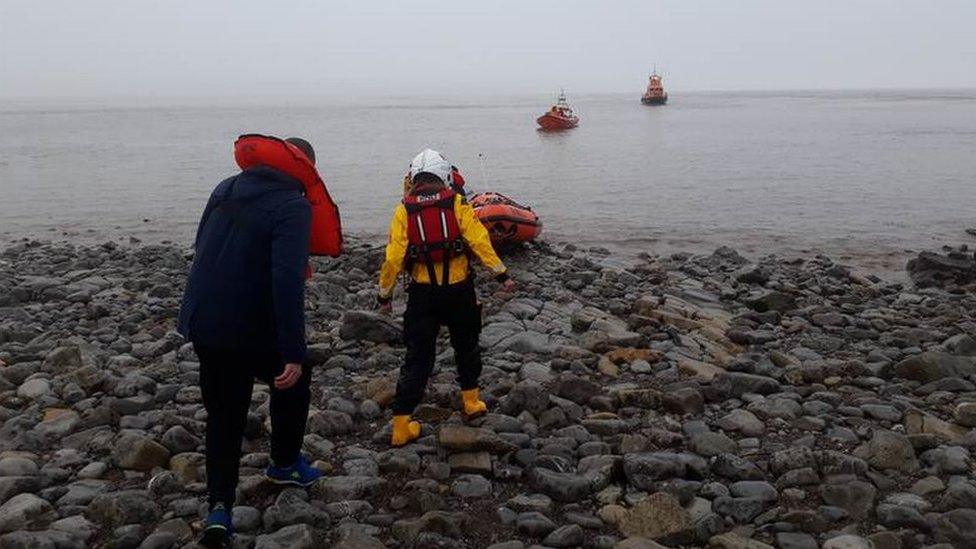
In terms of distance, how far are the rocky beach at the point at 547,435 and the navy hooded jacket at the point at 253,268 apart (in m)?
1.23

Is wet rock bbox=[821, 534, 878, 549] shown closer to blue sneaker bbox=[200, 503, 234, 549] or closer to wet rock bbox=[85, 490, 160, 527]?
blue sneaker bbox=[200, 503, 234, 549]

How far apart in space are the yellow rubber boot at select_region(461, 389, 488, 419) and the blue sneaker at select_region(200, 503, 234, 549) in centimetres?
242

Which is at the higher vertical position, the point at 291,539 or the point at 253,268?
the point at 253,268

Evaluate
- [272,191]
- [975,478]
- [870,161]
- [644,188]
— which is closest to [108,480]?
[272,191]

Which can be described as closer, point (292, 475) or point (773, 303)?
point (292, 475)

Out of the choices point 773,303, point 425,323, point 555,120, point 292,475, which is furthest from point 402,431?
point 555,120

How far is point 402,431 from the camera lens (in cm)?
609

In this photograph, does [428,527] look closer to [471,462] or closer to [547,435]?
[471,462]

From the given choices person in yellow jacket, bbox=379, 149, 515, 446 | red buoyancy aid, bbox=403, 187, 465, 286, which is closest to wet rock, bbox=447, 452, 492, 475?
person in yellow jacket, bbox=379, 149, 515, 446

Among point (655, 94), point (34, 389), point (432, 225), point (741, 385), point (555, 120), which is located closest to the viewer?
point (432, 225)

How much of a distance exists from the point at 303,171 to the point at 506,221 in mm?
11535

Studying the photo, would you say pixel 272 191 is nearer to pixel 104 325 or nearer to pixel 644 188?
pixel 104 325

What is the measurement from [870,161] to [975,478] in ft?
129

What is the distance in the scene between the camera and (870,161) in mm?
40562
